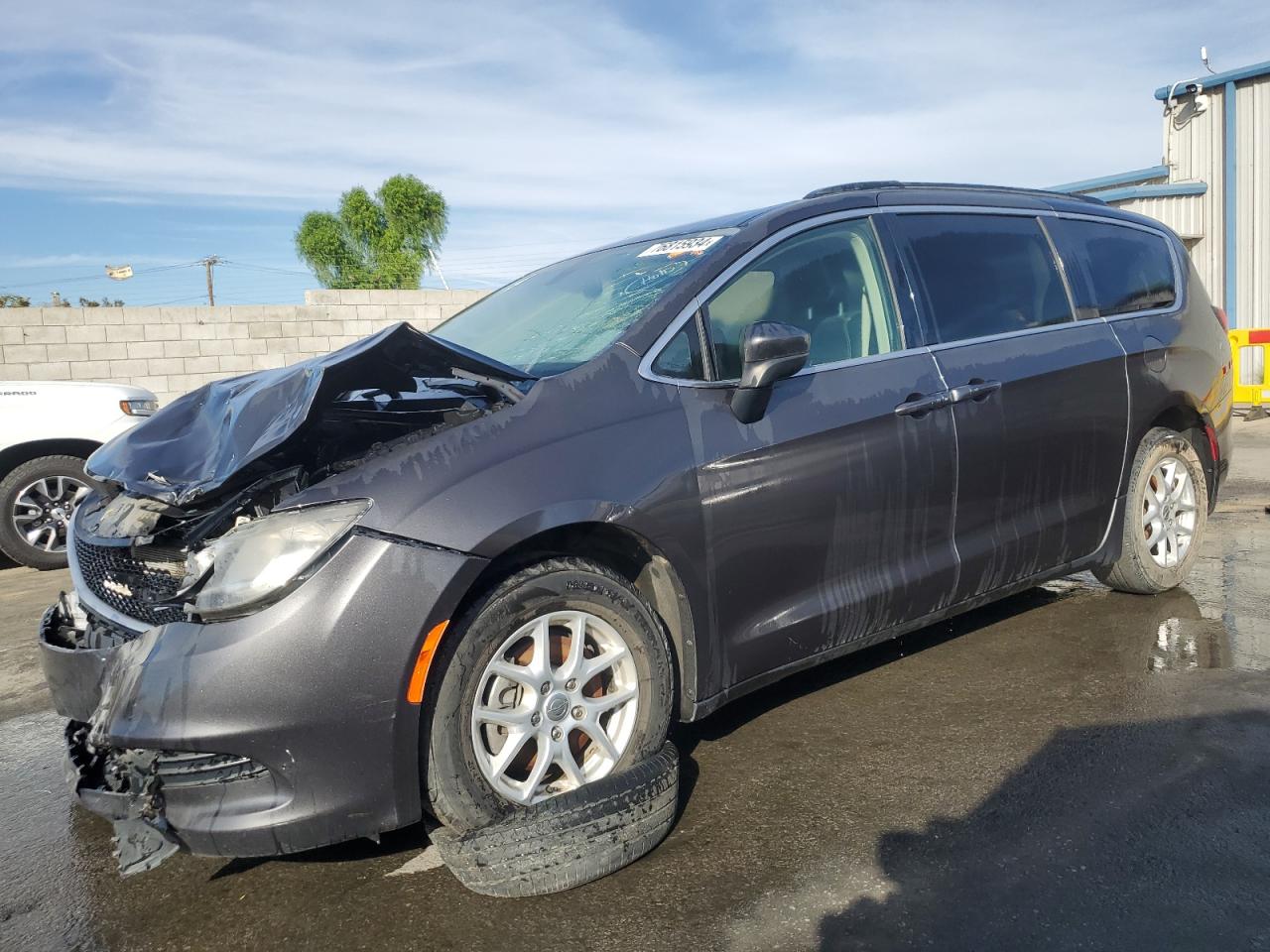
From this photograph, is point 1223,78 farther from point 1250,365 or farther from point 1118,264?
point 1118,264

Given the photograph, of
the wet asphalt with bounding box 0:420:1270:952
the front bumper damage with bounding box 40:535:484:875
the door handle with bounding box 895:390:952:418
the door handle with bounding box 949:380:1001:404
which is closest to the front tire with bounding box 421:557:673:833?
the front bumper damage with bounding box 40:535:484:875

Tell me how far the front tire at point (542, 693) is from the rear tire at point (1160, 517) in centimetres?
267

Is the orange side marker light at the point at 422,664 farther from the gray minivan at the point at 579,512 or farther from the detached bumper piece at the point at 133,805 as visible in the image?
the detached bumper piece at the point at 133,805

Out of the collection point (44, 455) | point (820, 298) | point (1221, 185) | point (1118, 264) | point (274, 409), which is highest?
point (1221, 185)

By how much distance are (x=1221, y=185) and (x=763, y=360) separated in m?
17.5

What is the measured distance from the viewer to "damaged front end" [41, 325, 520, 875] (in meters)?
2.36

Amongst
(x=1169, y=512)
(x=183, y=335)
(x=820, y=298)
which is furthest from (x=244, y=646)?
(x=183, y=335)

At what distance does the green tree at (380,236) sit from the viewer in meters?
58.9

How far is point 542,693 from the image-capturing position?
2.69 meters

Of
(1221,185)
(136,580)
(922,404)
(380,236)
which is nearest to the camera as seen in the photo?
(136,580)

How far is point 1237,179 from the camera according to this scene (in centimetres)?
1692

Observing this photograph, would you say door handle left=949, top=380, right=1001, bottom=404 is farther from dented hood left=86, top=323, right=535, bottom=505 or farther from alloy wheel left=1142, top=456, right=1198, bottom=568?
dented hood left=86, top=323, right=535, bottom=505

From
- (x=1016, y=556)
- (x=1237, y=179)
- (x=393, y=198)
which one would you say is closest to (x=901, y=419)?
(x=1016, y=556)

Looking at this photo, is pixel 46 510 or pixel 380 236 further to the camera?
pixel 380 236
